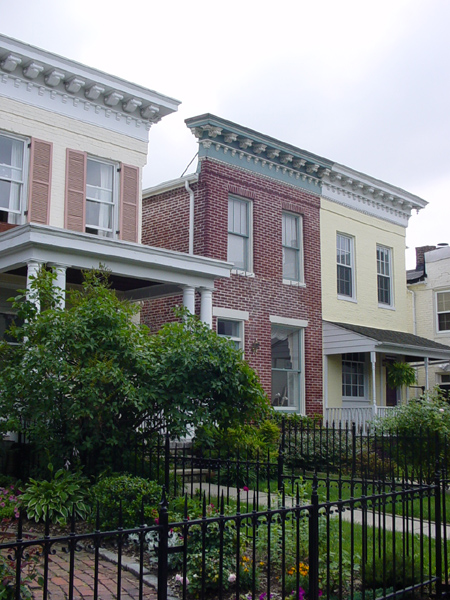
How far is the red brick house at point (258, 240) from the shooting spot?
18562mm

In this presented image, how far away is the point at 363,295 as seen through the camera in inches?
909

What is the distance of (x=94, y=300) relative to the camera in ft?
31.6

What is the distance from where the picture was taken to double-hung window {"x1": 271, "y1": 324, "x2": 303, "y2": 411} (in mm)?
19859

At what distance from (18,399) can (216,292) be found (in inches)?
360

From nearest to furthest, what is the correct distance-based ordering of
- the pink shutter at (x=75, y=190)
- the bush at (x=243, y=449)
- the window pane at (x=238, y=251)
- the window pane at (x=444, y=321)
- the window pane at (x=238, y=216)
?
the bush at (x=243, y=449), the pink shutter at (x=75, y=190), the window pane at (x=238, y=251), the window pane at (x=238, y=216), the window pane at (x=444, y=321)

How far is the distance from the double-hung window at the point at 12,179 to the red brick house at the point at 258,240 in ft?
16.3

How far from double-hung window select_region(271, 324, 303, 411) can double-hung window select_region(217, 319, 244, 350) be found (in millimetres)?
1486

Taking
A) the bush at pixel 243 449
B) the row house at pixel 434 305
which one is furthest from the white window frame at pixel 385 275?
the bush at pixel 243 449

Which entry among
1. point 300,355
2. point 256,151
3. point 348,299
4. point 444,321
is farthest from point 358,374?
point 256,151

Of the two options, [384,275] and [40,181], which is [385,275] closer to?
[384,275]

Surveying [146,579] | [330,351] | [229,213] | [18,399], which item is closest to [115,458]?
[18,399]

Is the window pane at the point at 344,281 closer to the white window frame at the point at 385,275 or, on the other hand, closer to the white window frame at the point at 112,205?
the white window frame at the point at 385,275

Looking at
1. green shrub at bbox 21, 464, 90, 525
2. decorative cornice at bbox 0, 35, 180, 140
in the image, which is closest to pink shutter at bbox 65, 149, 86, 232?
decorative cornice at bbox 0, 35, 180, 140

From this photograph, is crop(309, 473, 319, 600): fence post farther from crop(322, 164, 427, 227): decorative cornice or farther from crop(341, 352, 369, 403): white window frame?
crop(322, 164, 427, 227): decorative cornice
